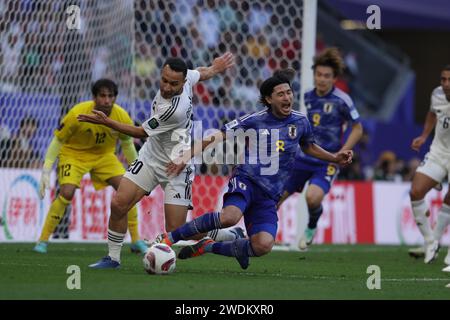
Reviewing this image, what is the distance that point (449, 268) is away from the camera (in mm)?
10719

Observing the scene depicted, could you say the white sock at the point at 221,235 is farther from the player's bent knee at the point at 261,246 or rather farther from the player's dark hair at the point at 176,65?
the player's dark hair at the point at 176,65

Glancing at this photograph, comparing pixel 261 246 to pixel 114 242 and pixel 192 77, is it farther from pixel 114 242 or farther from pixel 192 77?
pixel 192 77

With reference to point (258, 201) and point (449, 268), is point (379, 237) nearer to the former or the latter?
point (449, 268)

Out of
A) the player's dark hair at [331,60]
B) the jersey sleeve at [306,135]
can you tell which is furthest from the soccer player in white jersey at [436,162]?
the jersey sleeve at [306,135]

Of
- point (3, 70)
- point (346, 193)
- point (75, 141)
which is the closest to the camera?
point (75, 141)

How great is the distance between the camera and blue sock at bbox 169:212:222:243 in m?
9.26

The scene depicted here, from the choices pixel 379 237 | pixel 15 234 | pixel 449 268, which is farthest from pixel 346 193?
pixel 449 268

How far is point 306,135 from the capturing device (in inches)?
391

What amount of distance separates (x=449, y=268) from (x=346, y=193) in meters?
7.93

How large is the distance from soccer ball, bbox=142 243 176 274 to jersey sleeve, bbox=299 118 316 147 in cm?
189

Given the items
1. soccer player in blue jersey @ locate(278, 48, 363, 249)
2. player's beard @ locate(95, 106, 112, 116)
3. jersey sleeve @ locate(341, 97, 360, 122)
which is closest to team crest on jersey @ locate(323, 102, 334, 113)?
soccer player in blue jersey @ locate(278, 48, 363, 249)

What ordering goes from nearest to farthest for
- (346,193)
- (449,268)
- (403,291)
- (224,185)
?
(403,291) < (449,268) < (224,185) < (346,193)

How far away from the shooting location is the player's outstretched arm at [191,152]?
365 inches
